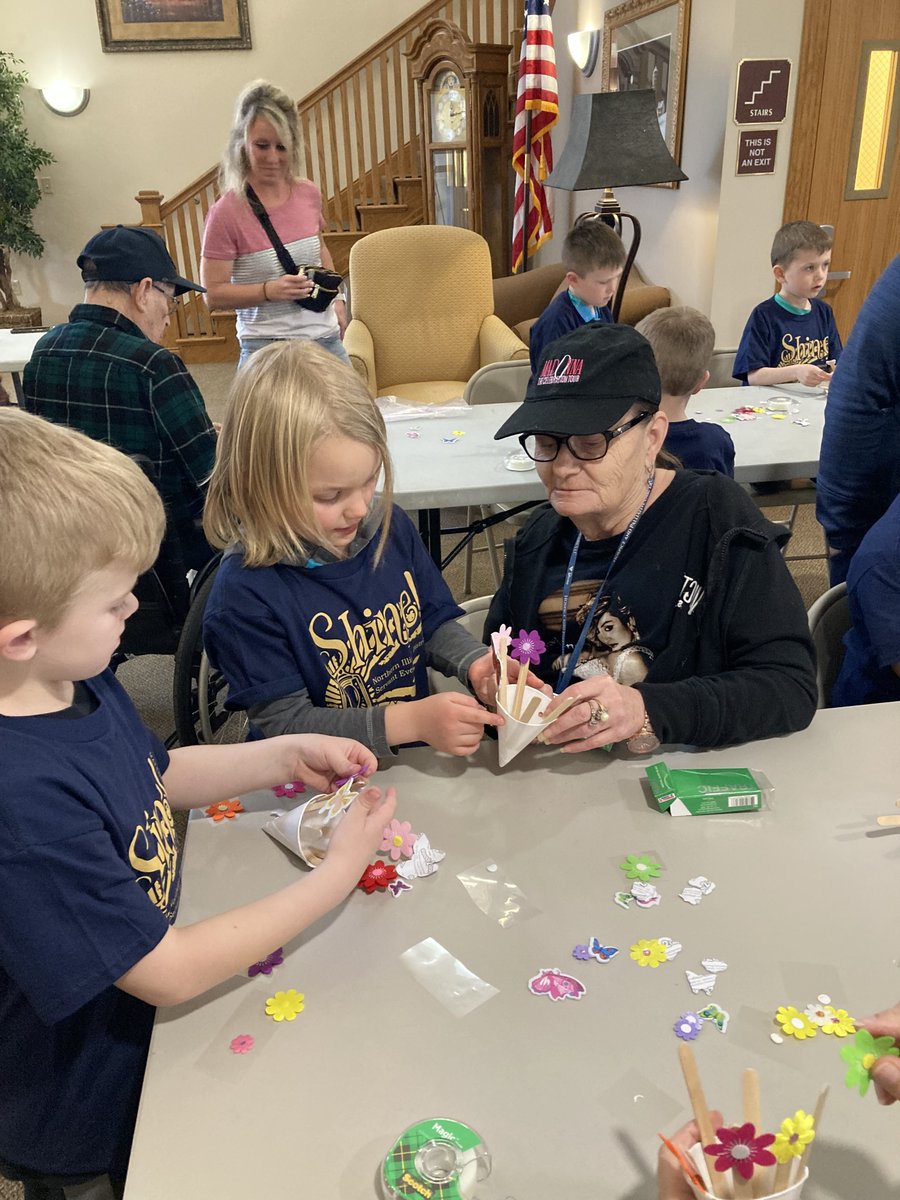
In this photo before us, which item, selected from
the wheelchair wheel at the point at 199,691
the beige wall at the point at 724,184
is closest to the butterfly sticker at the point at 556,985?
the wheelchair wheel at the point at 199,691

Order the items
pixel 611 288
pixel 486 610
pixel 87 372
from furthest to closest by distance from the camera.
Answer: pixel 611 288
pixel 87 372
pixel 486 610

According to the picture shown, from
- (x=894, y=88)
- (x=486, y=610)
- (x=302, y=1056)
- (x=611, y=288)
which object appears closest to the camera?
(x=302, y=1056)

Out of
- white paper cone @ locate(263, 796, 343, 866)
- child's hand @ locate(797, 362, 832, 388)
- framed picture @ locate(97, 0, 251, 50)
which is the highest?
framed picture @ locate(97, 0, 251, 50)

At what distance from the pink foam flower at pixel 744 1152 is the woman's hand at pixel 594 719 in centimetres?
55

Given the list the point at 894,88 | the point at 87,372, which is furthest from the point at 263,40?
the point at 87,372

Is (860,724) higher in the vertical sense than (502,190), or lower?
lower

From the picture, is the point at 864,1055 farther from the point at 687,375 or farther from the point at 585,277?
the point at 585,277

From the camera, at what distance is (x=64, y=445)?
31.2 inches

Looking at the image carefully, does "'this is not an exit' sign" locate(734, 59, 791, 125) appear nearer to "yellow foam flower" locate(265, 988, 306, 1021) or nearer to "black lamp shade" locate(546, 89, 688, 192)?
"black lamp shade" locate(546, 89, 688, 192)

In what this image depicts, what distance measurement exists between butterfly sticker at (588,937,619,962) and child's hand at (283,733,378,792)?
34 cm

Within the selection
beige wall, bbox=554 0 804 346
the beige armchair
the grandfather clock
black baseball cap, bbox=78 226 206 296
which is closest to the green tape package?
black baseball cap, bbox=78 226 206 296

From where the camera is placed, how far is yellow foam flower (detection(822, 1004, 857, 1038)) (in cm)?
77

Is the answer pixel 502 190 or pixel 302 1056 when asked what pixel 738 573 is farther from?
pixel 502 190

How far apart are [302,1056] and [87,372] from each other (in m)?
1.82
